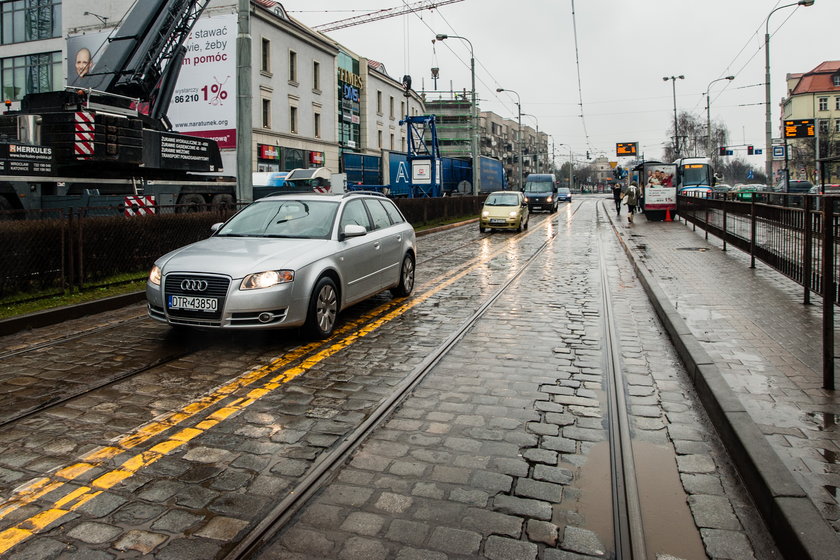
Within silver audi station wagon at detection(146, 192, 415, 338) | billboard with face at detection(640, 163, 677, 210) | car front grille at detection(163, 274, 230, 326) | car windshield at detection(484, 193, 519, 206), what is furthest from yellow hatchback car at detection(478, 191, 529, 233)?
car front grille at detection(163, 274, 230, 326)

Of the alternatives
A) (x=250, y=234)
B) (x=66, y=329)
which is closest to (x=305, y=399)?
(x=250, y=234)

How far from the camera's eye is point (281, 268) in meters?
6.83

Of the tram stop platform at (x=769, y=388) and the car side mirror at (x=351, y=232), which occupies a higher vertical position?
the car side mirror at (x=351, y=232)

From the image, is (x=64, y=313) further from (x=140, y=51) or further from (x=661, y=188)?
(x=661, y=188)

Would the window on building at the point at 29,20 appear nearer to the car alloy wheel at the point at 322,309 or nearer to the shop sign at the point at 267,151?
the shop sign at the point at 267,151

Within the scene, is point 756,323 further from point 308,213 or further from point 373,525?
point 373,525

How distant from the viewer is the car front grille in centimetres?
663

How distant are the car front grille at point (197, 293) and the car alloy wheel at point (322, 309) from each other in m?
0.91

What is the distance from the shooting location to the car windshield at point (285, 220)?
8047 millimetres

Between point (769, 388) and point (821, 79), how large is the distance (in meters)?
108

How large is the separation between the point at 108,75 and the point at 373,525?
18.0m

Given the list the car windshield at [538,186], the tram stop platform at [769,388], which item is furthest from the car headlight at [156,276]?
the car windshield at [538,186]

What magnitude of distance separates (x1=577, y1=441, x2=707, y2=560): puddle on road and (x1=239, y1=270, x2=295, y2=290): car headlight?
363cm

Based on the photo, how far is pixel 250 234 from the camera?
26.6 ft
